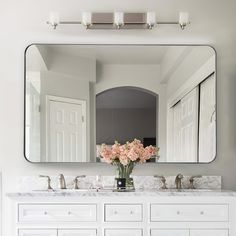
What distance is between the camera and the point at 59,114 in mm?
3830

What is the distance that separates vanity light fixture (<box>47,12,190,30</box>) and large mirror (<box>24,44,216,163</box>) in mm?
167

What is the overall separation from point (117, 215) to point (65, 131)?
0.82m

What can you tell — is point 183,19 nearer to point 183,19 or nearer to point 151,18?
point 183,19

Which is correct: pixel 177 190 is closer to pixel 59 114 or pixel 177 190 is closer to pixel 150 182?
pixel 150 182

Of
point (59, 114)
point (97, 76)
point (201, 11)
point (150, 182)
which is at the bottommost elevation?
point (150, 182)

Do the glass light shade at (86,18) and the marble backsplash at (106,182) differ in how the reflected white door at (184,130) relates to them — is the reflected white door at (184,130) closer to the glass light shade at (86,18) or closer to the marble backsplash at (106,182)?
the marble backsplash at (106,182)

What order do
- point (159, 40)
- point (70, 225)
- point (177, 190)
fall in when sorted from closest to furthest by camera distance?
point (70, 225) < point (177, 190) < point (159, 40)

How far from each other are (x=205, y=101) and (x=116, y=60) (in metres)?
0.78

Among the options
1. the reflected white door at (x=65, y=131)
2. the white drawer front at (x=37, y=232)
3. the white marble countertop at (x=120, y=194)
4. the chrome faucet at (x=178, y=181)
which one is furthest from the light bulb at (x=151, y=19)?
the white drawer front at (x=37, y=232)

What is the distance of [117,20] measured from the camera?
3830 mm

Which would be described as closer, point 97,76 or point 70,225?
point 70,225

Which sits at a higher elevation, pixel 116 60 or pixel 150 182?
pixel 116 60

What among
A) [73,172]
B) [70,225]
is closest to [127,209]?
[70,225]

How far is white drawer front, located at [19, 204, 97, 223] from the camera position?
3.43 m
